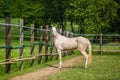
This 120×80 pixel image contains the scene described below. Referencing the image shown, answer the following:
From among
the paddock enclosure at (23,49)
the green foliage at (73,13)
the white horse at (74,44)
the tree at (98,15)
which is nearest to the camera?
the paddock enclosure at (23,49)

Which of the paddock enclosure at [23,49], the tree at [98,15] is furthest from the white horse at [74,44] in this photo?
the tree at [98,15]

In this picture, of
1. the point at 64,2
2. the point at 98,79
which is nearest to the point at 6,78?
the point at 98,79

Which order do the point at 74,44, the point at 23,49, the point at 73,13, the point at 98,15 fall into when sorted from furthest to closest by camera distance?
the point at 73,13, the point at 98,15, the point at 23,49, the point at 74,44

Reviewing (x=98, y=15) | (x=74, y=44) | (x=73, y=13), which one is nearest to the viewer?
(x=74, y=44)

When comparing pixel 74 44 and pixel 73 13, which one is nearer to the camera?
pixel 74 44

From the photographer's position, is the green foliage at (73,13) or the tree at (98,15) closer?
the tree at (98,15)

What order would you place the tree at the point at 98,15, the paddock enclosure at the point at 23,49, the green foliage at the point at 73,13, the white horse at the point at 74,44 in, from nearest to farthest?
1. the paddock enclosure at the point at 23,49
2. the white horse at the point at 74,44
3. the tree at the point at 98,15
4. the green foliage at the point at 73,13

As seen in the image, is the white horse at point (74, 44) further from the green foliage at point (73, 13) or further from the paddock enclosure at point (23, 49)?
the green foliage at point (73, 13)

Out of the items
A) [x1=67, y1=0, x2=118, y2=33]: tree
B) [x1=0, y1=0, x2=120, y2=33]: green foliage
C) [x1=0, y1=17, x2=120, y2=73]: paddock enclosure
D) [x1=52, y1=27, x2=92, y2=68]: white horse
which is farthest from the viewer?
[x1=0, y1=0, x2=120, y2=33]: green foliage

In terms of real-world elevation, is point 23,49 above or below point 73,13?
below

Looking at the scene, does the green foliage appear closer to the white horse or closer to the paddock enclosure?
the paddock enclosure

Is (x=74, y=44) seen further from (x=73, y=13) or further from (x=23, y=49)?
(x=73, y=13)

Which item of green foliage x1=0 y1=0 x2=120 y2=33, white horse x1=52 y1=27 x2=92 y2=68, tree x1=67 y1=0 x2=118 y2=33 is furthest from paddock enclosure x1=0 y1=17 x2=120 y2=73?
green foliage x1=0 y1=0 x2=120 y2=33

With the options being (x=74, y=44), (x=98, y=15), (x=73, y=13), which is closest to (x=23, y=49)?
(x=74, y=44)
